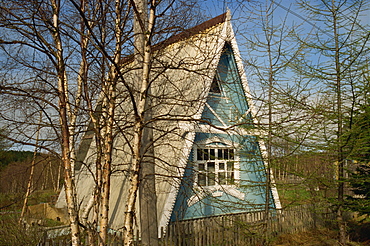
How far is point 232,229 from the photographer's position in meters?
7.56

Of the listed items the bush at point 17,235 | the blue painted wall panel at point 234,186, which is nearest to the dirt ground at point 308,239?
the blue painted wall panel at point 234,186

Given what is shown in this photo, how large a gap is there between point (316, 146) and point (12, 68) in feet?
20.0

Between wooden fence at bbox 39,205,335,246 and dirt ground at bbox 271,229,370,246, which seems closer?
wooden fence at bbox 39,205,335,246

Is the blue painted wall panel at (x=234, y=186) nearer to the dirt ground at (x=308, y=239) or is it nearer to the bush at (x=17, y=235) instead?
the dirt ground at (x=308, y=239)

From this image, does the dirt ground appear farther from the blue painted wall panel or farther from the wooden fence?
the blue painted wall panel

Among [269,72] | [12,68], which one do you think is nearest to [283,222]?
[269,72]

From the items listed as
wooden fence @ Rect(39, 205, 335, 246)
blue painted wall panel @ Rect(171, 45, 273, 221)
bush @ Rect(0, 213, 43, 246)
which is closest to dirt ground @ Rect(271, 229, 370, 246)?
wooden fence @ Rect(39, 205, 335, 246)

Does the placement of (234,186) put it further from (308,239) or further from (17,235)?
(17,235)

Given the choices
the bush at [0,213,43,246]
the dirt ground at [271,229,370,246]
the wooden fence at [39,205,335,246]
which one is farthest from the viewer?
the dirt ground at [271,229,370,246]

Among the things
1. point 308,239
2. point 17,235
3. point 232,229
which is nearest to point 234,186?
point 232,229

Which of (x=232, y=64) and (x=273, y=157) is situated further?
(x=232, y=64)

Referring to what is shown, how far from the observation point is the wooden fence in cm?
634

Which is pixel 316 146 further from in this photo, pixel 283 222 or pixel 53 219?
pixel 53 219

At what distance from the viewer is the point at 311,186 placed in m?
6.71
